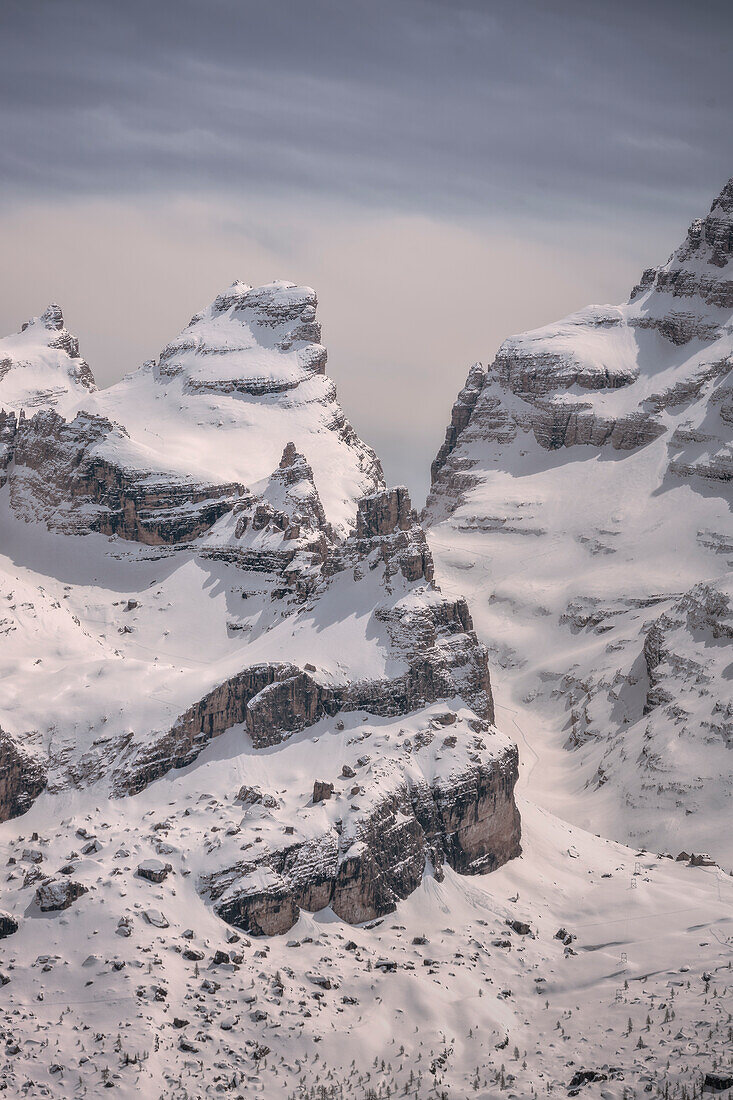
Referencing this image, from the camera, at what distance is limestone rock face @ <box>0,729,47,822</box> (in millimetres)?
145625

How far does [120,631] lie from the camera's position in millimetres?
196750

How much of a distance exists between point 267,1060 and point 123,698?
55.6 meters

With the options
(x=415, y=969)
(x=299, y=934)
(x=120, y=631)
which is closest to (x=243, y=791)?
(x=299, y=934)

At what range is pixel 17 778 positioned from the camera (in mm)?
147000

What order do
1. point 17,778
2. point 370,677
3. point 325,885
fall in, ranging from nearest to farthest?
point 325,885
point 17,778
point 370,677

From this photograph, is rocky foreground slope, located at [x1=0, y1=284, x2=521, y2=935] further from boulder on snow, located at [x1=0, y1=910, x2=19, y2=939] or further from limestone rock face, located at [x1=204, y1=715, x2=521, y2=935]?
boulder on snow, located at [x1=0, y1=910, x2=19, y2=939]

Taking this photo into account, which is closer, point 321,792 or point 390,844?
point 390,844

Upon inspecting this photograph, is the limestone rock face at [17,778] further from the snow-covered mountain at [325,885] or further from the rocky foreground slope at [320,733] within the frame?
the snow-covered mountain at [325,885]

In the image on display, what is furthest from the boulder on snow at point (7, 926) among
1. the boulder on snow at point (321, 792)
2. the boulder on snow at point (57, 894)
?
the boulder on snow at point (321, 792)

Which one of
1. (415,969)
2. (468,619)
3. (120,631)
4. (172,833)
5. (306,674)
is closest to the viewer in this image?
(415,969)

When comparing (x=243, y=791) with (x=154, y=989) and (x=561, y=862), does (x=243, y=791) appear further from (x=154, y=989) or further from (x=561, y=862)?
(x=561, y=862)

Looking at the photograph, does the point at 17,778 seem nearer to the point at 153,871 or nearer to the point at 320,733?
the point at 153,871

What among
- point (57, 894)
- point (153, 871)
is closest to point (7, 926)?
point (57, 894)

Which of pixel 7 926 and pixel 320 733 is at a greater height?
pixel 320 733
